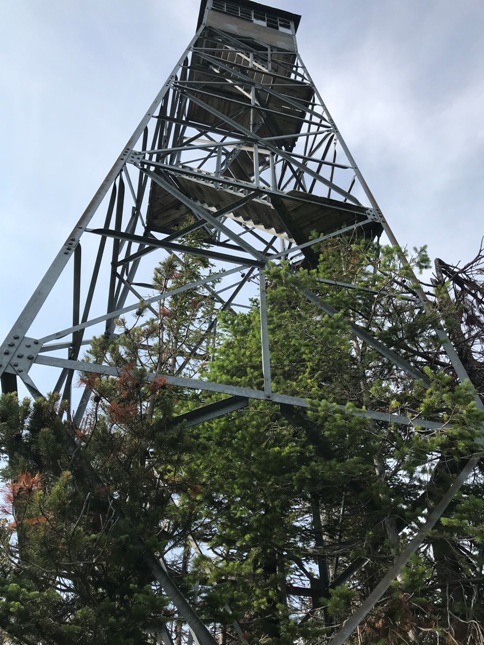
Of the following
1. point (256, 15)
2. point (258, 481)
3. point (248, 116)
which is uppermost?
point (256, 15)

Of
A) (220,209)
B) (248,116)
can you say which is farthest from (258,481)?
(248,116)

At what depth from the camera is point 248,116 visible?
13.8 meters

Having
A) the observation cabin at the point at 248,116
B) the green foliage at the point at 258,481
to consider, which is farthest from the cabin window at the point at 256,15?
the green foliage at the point at 258,481

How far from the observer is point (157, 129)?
10219 millimetres

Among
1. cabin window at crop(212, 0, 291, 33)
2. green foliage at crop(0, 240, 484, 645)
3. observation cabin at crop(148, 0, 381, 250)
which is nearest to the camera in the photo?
green foliage at crop(0, 240, 484, 645)

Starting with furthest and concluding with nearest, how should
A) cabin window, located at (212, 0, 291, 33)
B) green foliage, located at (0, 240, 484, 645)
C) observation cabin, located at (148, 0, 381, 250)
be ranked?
cabin window, located at (212, 0, 291, 33), observation cabin, located at (148, 0, 381, 250), green foliage, located at (0, 240, 484, 645)

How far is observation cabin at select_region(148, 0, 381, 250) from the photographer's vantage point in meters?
8.73

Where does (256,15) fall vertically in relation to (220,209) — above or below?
above

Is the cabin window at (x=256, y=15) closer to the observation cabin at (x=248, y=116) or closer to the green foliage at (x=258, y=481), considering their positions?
the observation cabin at (x=248, y=116)

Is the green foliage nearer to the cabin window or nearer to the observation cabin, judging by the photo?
the observation cabin

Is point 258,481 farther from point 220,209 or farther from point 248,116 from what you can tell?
point 248,116

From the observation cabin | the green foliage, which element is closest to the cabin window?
the observation cabin

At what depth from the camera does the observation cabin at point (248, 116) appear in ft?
28.7

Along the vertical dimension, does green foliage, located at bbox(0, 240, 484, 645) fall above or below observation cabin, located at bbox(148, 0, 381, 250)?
below
